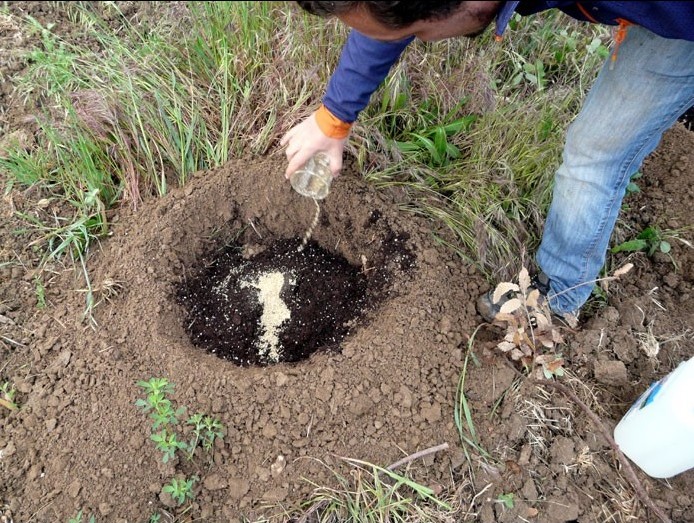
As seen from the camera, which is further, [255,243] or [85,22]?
[85,22]

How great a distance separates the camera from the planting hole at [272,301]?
1831mm

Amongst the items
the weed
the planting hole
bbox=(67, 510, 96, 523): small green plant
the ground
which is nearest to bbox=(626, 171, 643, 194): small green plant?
the ground

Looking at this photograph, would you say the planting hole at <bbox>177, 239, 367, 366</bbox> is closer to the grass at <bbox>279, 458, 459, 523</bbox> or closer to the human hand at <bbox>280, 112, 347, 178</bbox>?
the grass at <bbox>279, 458, 459, 523</bbox>

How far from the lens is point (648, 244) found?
79.7 inches

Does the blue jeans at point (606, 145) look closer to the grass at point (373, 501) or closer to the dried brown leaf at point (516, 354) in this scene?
the dried brown leaf at point (516, 354)

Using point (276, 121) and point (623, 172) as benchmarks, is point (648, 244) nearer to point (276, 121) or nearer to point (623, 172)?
point (623, 172)

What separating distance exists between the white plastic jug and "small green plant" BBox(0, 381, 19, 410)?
1781mm

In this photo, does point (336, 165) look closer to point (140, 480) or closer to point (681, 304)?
point (140, 480)

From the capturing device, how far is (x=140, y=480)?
1.50m

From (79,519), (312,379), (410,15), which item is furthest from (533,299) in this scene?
(79,519)

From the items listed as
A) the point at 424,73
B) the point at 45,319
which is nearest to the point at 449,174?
the point at 424,73

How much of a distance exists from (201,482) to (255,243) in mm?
881

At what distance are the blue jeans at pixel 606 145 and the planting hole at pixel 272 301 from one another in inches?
26.4

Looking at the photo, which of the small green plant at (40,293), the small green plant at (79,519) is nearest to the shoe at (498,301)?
the small green plant at (79,519)
